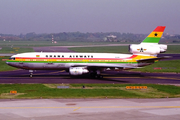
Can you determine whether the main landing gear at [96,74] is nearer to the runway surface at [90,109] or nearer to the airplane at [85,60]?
the airplane at [85,60]

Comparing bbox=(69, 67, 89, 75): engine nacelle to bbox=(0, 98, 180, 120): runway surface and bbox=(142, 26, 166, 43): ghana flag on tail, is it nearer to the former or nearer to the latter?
bbox=(142, 26, 166, 43): ghana flag on tail

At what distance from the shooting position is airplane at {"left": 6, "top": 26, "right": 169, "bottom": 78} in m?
47.9

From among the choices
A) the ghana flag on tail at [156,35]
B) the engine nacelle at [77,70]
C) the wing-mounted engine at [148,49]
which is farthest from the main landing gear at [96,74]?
the ghana flag on tail at [156,35]

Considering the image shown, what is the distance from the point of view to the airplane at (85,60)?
47906 millimetres

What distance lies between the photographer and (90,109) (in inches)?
1005

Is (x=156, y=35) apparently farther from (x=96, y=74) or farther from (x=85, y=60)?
(x=85, y=60)

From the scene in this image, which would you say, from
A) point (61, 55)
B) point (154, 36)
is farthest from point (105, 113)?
point (154, 36)

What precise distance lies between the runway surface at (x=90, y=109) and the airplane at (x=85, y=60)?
1781 cm

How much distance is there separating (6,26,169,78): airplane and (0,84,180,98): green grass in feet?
28.1

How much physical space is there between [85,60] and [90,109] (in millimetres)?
23700

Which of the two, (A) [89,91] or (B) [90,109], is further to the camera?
(A) [89,91]

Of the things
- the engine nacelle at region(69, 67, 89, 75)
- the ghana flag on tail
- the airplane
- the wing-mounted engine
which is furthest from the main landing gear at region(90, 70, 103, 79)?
the ghana flag on tail

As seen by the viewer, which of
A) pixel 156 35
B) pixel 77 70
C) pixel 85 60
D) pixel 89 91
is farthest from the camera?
pixel 156 35

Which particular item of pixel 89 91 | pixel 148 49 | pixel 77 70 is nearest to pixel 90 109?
pixel 89 91
